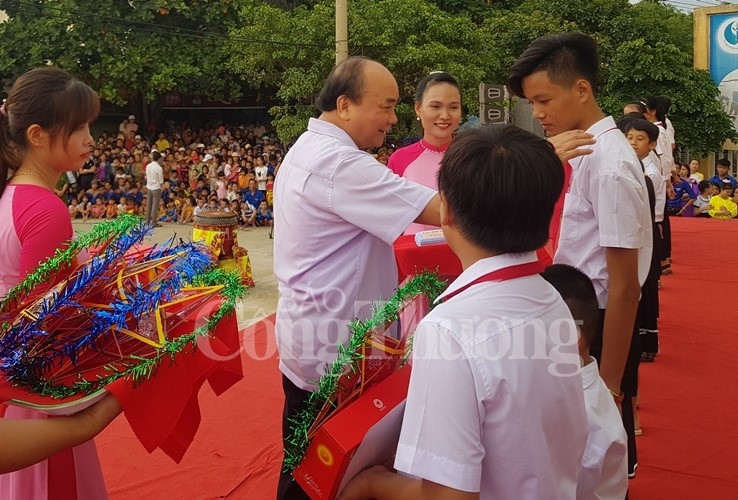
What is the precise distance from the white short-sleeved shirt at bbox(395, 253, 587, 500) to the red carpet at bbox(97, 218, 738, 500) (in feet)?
5.27

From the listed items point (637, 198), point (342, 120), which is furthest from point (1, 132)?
point (637, 198)

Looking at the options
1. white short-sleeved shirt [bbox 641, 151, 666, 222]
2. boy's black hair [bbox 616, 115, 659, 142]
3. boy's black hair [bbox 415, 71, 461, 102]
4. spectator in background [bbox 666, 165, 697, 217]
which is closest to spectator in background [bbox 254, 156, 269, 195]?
spectator in background [bbox 666, 165, 697, 217]

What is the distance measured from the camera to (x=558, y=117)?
1.88 meters

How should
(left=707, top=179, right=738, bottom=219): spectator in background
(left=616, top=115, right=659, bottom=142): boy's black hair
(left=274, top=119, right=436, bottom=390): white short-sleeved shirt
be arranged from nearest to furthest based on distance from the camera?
(left=274, top=119, right=436, bottom=390): white short-sleeved shirt
(left=616, top=115, right=659, bottom=142): boy's black hair
(left=707, top=179, right=738, bottom=219): spectator in background

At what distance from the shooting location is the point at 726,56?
47.9 feet

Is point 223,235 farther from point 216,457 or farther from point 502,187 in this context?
point 502,187

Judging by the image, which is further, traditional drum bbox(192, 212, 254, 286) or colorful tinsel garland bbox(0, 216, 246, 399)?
traditional drum bbox(192, 212, 254, 286)

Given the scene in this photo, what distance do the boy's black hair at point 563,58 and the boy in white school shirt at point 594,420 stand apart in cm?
56

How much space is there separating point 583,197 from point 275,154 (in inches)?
483

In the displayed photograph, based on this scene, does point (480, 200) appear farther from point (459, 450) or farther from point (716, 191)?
point (716, 191)

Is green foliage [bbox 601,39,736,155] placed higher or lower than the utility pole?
lower

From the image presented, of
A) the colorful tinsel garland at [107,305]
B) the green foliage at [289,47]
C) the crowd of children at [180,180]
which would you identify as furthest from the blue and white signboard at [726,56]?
the colorful tinsel garland at [107,305]

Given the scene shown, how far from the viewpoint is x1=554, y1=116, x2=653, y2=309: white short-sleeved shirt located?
1.75 m

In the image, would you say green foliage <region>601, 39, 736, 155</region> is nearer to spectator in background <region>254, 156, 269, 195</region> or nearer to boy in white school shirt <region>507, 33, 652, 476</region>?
spectator in background <region>254, 156, 269, 195</region>
